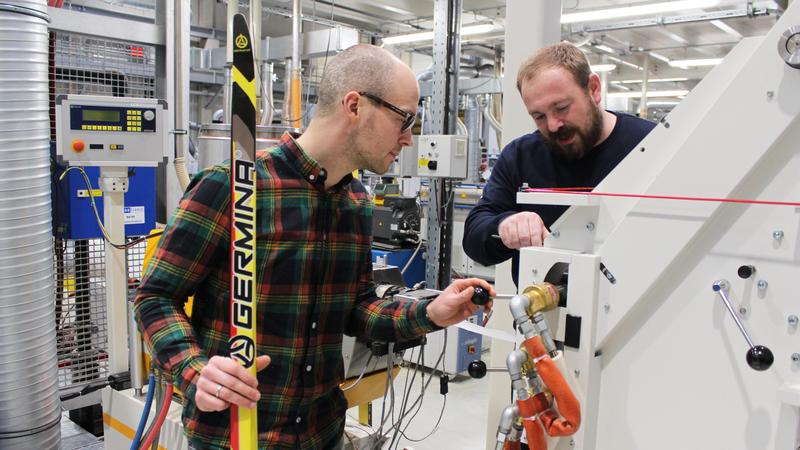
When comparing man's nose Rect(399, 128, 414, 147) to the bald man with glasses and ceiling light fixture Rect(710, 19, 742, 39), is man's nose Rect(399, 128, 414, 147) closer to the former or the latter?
the bald man with glasses

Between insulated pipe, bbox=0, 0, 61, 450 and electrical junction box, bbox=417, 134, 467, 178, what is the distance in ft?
7.00

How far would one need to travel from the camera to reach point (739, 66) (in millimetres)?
971

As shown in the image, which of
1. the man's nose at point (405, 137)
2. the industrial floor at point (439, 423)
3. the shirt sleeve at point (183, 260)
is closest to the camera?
the shirt sleeve at point (183, 260)

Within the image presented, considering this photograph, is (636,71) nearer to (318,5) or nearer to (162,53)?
(318,5)

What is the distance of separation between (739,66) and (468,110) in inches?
249

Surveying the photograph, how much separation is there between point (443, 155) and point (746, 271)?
9.45 ft

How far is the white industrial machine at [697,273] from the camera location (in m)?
0.91

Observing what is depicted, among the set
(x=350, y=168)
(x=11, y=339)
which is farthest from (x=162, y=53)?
(x=350, y=168)

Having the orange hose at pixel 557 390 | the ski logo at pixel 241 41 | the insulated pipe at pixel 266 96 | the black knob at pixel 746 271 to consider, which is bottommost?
the orange hose at pixel 557 390

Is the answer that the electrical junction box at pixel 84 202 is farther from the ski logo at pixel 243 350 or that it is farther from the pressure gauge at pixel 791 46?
the pressure gauge at pixel 791 46

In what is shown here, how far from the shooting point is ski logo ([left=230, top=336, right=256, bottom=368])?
912 millimetres

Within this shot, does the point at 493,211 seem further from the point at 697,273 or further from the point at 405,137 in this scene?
the point at 697,273

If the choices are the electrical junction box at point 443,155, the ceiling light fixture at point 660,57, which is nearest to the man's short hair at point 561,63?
the electrical junction box at point 443,155

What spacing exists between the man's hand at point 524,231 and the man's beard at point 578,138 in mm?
348
